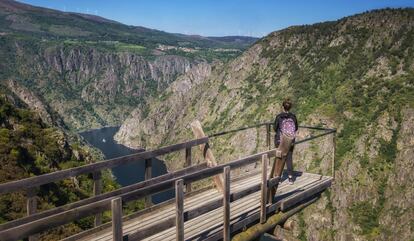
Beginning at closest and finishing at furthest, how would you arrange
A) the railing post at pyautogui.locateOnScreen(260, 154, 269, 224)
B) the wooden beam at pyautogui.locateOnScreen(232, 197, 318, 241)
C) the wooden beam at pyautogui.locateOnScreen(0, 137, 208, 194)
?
1. the wooden beam at pyautogui.locateOnScreen(0, 137, 208, 194)
2. the wooden beam at pyautogui.locateOnScreen(232, 197, 318, 241)
3. the railing post at pyautogui.locateOnScreen(260, 154, 269, 224)

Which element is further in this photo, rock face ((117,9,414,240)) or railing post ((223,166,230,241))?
rock face ((117,9,414,240))

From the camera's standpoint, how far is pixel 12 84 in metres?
164

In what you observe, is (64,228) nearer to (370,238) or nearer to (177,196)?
(177,196)

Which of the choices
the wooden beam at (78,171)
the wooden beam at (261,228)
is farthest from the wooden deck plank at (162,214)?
the wooden beam at (261,228)

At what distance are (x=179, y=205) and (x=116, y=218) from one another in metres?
1.67

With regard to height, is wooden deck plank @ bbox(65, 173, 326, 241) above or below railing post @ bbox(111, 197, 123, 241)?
below

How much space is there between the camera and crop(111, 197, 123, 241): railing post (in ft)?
27.8

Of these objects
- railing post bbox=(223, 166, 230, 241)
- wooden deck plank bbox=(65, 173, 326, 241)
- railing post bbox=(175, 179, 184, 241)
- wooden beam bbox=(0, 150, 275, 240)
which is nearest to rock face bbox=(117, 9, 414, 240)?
wooden deck plank bbox=(65, 173, 326, 241)

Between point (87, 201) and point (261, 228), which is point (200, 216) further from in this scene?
point (87, 201)

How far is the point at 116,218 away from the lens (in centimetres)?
853

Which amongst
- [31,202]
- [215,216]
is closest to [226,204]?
[215,216]

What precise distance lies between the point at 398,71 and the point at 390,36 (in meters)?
28.0

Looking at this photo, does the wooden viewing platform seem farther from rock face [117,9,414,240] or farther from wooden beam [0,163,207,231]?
rock face [117,9,414,240]

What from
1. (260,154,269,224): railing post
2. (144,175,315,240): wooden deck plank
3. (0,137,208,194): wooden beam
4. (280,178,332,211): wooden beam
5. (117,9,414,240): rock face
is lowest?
(117,9,414,240): rock face
